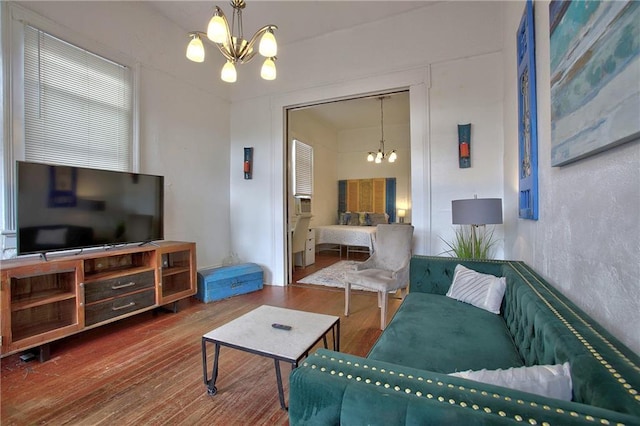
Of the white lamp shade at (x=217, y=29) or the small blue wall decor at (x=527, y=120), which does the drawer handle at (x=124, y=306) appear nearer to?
the white lamp shade at (x=217, y=29)

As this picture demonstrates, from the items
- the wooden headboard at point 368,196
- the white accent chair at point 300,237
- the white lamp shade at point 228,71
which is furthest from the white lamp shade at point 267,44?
the wooden headboard at point 368,196

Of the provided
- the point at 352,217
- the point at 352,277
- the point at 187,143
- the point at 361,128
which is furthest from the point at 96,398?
the point at 361,128

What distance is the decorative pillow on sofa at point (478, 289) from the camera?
2.00 m

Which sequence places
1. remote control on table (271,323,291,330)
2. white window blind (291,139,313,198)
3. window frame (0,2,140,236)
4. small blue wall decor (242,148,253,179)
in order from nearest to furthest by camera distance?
remote control on table (271,323,291,330)
window frame (0,2,140,236)
small blue wall decor (242,148,253,179)
white window blind (291,139,313,198)

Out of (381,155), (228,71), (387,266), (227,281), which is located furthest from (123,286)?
(381,155)

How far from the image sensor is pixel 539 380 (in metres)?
0.84

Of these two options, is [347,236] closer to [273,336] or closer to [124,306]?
[124,306]

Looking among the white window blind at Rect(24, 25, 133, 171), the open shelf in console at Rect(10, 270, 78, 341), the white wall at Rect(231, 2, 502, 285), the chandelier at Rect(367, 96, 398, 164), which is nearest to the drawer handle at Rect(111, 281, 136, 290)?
the open shelf in console at Rect(10, 270, 78, 341)

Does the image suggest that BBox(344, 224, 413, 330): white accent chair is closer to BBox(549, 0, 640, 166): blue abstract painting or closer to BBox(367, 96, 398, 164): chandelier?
BBox(549, 0, 640, 166): blue abstract painting

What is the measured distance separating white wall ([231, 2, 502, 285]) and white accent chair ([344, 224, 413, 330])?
10.6 inches

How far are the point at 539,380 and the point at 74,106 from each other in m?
4.11

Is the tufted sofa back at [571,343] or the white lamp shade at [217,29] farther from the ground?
the white lamp shade at [217,29]

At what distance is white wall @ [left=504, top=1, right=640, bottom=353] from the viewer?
0.90 meters

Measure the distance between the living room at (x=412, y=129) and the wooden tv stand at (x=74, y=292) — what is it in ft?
1.75
